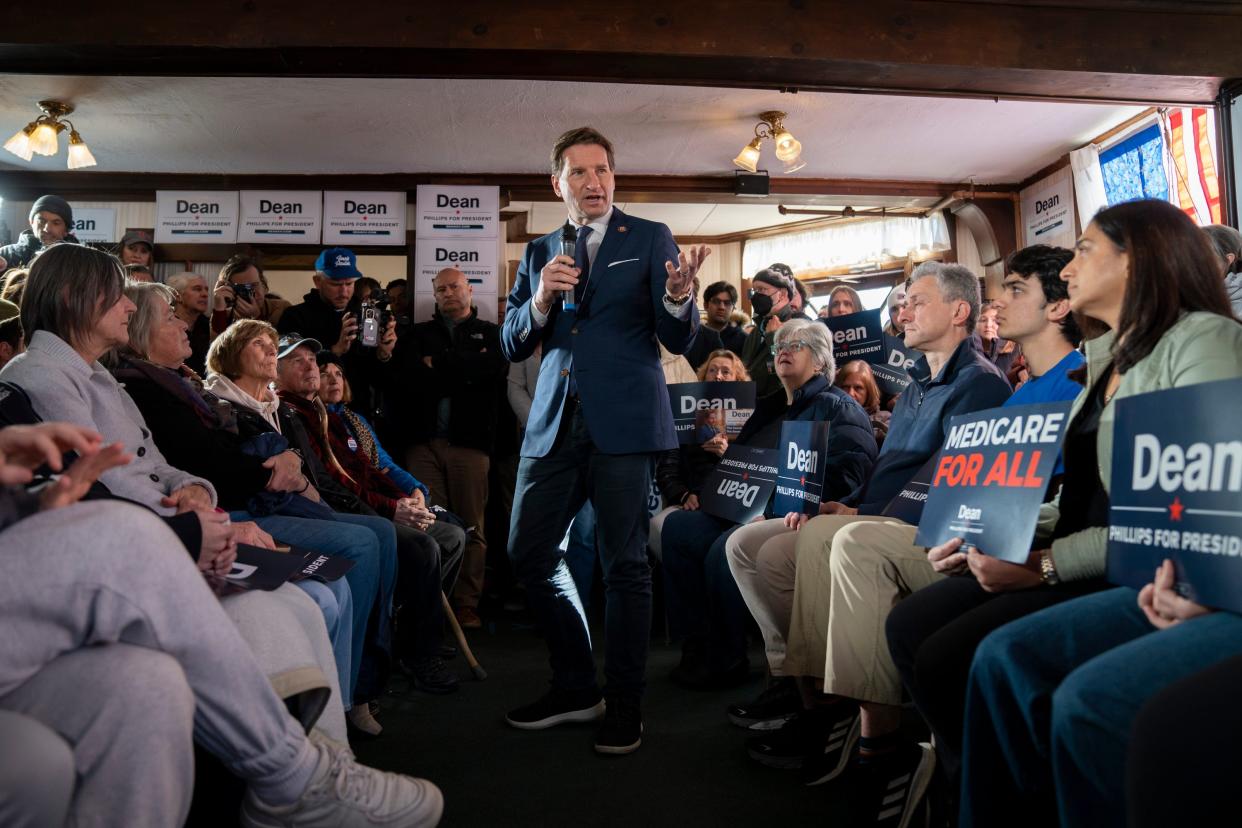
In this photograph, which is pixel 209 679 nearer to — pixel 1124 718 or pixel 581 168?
pixel 1124 718

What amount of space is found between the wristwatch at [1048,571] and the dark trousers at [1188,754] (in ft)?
1.66

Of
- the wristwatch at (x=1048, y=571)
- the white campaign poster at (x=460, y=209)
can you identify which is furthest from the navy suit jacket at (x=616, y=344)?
the white campaign poster at (x=460, y=209)

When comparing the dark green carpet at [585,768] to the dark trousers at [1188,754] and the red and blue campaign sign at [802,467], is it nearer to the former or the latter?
the red and blue campaign sign at [802,467]

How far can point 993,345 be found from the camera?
3.75m

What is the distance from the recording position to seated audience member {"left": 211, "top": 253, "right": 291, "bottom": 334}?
13.9 feet

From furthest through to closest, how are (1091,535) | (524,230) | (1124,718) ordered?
1. (524,230)
2. (1091,535)
3. (1124,718)

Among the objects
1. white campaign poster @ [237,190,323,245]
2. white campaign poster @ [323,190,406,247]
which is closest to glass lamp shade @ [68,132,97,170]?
white campaign poster @ [237,190,323,245]

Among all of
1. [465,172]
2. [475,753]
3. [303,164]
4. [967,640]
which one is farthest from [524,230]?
[967,640]

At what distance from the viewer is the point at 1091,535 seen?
1.51m

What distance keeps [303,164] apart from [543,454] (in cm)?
476

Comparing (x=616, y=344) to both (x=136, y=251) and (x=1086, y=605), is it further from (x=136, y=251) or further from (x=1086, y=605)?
(x=136, y=251)

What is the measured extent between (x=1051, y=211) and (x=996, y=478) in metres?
5.85

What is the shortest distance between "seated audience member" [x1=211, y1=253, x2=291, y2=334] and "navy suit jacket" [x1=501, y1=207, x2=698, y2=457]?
86.1 inches

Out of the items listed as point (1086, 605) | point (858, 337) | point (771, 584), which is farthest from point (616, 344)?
point (858, 337)
